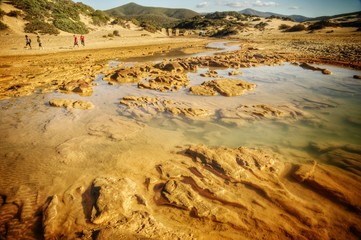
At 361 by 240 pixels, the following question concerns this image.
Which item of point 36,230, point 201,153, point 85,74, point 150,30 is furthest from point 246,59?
point 150,30

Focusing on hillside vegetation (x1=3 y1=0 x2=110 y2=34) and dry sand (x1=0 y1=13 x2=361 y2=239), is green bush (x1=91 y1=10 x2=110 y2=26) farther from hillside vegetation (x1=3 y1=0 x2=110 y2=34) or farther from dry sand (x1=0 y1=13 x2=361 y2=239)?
dry sand (x1=0 y1=13 x2=361 y2=239)

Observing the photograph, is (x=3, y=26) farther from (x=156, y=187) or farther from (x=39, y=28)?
(x=156, y=187)

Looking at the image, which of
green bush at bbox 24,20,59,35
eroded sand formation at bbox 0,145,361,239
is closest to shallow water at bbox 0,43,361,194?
eroded sand formation at bbox 0,145,361,239

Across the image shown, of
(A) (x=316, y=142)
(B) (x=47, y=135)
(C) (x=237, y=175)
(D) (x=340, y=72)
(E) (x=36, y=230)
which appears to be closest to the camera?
(E) (x=36, y=230)

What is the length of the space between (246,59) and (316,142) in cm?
1065

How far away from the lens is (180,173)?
3658mm

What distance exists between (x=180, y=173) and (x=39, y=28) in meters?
27.8

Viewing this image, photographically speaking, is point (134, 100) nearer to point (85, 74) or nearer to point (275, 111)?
point (275, 111)

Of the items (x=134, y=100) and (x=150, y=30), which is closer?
(x=134, y=100)

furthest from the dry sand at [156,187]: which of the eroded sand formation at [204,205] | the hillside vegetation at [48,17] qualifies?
the hillside vegetation at [48,17]

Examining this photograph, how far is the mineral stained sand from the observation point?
2.71m

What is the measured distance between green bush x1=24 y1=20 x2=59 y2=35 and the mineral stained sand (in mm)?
22031

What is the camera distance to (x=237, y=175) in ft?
11.6

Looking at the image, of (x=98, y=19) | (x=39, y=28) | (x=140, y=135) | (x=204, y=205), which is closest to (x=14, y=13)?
(x=39, y=28)
